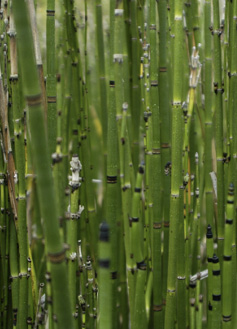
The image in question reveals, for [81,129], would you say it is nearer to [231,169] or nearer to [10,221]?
[10,221]

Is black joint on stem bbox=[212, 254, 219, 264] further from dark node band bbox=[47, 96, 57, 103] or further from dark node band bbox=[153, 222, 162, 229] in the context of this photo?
dark node band bbox=[47, 96, 57, 103]

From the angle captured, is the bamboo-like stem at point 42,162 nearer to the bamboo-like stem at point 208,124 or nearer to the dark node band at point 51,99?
the dark node band at point 51,99

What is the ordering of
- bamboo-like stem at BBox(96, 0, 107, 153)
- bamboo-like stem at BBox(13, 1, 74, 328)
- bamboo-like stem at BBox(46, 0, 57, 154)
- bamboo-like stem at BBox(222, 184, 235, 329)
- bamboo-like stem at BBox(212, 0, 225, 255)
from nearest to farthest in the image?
bamboo-like stem at BBox(13, 1, 74, 328) < bamboo-like stem at BBox(222, 184, 235, 329) < bamboo-like stem at BBox(46, 0, 57, 154) < bamboo-like stem at BBox(212, 0, 225, 255) < bamboo-like stem at BBox(96, 0, 107, 153)

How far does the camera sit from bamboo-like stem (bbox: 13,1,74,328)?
46 centimetres

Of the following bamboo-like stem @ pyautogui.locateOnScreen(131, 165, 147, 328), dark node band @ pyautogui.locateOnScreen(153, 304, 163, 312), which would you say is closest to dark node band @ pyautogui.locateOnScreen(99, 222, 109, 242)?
bamboo-like stem @ pyautogui.locateOnScreen(131, 165, 147, 328)

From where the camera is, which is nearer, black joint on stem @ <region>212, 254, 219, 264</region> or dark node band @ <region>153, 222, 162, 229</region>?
black joint on stem @ <region>212, 254, 219, 264</region>

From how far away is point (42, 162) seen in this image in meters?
0.48

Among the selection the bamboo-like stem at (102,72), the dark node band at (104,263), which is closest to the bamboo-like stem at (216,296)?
the dark node band at (104,263)

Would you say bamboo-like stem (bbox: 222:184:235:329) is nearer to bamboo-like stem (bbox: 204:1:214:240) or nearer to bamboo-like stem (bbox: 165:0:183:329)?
bamboo-like stem (bbox: 165:0:183:329)

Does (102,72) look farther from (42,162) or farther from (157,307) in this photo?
(42,162)

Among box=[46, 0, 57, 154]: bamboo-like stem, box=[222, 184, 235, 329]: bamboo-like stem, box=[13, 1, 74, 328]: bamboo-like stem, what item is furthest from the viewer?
box=[46, 0, 57, 154]: bamboo-like stem

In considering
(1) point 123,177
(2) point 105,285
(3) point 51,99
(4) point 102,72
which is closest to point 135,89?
(4) point 102,72

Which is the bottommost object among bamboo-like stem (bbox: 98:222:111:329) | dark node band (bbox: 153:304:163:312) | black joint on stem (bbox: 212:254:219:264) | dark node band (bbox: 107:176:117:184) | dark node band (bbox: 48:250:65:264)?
dark node band (bbox: 153:304:163:312)

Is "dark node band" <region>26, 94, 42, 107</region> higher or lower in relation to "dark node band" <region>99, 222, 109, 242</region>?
higher
